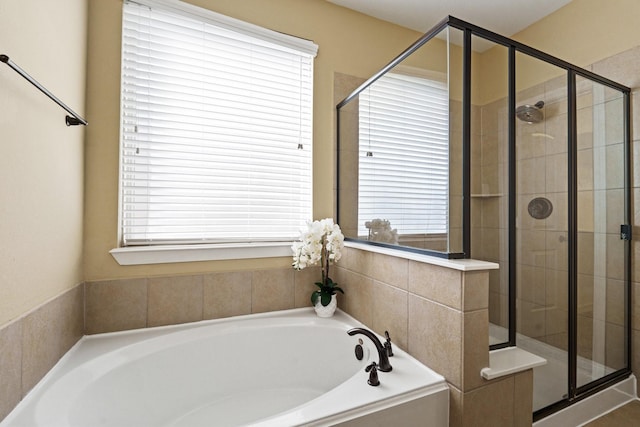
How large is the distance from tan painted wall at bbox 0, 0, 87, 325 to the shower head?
2.01 metres

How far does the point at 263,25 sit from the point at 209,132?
78 centimetres

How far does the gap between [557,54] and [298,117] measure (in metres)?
1.90

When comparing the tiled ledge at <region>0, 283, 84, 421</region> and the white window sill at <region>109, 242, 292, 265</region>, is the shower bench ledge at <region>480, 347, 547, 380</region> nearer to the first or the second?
the white window sill at <region>109, 242, 292, 265</region>

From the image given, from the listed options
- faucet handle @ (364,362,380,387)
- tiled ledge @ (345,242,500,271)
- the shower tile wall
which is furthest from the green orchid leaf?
the shower tile wall

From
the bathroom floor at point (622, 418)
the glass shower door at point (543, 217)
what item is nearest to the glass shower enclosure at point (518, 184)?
the glass shower door at point (543, 217)

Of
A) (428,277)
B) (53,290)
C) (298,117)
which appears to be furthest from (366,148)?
(53,290)

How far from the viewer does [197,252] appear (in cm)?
164

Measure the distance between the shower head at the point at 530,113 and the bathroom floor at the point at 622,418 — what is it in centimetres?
158

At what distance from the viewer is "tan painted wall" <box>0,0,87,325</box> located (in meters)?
0.90

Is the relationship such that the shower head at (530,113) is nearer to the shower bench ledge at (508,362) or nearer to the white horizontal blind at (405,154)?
the white horizontal blind at (405,154)

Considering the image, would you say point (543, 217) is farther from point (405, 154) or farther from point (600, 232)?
point (405, 154)

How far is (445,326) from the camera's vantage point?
112cm

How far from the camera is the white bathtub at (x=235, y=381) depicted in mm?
990

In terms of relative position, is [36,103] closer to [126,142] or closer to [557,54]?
[126,142]
